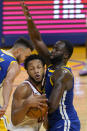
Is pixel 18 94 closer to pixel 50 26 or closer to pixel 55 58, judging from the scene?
pixel 55 58

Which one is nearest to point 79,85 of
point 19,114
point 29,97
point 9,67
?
point 9,67

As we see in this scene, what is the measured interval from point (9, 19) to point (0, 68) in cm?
720

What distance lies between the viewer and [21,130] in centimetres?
326

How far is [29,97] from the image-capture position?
121 inches

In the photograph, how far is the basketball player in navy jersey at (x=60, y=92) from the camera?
2.79m

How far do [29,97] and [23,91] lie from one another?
89mm

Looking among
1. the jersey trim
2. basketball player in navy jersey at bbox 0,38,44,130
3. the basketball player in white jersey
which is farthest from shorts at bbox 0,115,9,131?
the jersey trim

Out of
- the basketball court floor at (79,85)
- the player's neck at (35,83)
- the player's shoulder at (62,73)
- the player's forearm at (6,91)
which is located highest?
the player's shoulder at (62,73)

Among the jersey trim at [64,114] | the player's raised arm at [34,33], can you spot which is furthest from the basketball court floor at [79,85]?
the jersey trim at [64,114]

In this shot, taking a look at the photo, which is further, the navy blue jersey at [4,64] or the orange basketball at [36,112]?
the navy blue jersey at [4,64]

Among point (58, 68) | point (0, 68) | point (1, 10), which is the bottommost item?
point (1, 10)

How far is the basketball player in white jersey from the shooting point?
2.88 metres

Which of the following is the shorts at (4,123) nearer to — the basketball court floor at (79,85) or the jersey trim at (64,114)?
the basketball court floor at (79,85)

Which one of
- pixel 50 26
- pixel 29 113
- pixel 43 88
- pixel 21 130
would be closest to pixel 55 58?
pixel 43 88
